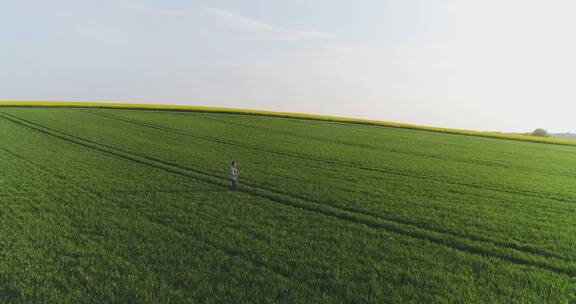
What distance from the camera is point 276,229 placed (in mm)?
10414

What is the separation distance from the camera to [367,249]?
9.22 m

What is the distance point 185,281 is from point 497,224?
11751 mm

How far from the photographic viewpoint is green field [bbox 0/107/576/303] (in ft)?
24.0

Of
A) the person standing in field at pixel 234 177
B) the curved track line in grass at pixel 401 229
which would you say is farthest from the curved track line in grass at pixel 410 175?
the person standing in field at pixel 234 177

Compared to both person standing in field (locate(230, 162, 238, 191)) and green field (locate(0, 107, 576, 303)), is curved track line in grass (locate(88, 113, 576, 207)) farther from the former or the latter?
person standing in field (locate(230, 162, 238, 191))

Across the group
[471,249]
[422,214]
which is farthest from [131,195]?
[471,249]

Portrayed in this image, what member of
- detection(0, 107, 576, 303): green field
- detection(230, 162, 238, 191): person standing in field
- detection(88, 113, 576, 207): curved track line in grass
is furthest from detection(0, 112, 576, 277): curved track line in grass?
detection(88, 113, 576, 207): curved track line in grass

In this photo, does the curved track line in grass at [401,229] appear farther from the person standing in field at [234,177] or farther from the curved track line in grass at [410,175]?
the curved track line in grass at [410,175]

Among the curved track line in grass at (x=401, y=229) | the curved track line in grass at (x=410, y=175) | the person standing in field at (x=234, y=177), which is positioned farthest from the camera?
the curved track line in grass at (x=410, y=175)

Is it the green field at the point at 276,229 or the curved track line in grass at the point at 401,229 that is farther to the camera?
the curved track line in grass at the point at 401,229

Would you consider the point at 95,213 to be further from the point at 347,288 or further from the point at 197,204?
the point at 347,288

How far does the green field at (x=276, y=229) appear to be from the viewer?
7.33 metres

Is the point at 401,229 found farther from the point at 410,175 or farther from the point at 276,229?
the point at 410,175

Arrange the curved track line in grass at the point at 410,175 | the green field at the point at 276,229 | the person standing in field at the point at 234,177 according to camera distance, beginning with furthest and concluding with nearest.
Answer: the curved track line in grass at the point at 410,175, the person standing in field at the point at 234,177, the green field at the point at 276,229
